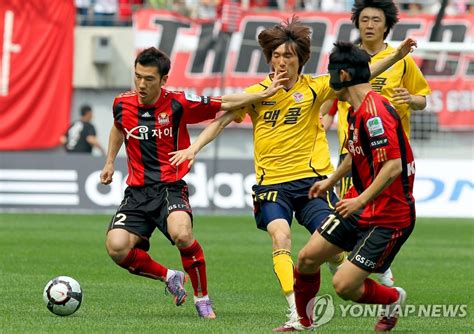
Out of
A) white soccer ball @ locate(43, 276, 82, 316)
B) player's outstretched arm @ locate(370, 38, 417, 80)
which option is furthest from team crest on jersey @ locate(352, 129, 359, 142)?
white soccer ball @ locate(43, 276, 82, 316)

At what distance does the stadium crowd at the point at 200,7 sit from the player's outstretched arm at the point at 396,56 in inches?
690

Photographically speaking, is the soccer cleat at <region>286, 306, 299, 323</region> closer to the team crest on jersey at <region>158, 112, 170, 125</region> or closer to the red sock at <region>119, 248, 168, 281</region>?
the red sock at <region>119, 248, 168, 281</region>

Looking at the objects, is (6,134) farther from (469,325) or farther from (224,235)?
(469,325)

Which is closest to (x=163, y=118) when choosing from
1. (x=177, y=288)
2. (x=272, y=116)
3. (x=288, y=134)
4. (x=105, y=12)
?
(x=272, y=116)

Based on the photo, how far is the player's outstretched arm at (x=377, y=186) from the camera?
7.86 m

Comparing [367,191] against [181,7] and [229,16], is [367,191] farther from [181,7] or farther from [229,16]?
[181,7]

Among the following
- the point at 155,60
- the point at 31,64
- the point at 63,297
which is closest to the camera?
the point at 63,297

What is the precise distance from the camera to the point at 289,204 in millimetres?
9492

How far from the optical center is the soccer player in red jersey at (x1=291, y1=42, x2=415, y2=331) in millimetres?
7941

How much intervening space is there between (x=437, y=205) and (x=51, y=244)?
9.28m

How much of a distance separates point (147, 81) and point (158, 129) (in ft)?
1.35

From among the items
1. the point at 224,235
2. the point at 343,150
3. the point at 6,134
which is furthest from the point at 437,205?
the point at 343,150

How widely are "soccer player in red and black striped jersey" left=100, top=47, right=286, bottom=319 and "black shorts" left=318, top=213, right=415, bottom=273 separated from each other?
155cm

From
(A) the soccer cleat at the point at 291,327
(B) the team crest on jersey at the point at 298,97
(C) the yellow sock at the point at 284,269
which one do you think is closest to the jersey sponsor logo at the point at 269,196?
(C) the yellow sock at the point at 284,269
